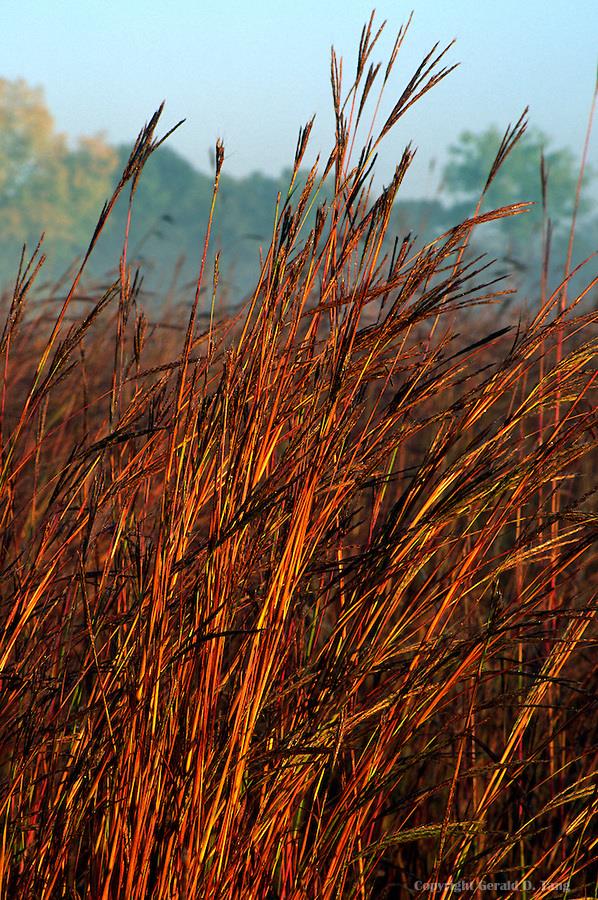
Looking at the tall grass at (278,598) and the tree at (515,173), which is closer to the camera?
the tall grass at (278,598)

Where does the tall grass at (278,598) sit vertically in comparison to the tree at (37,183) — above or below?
below

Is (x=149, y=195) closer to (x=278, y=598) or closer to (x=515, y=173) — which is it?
(x=515, y=173)

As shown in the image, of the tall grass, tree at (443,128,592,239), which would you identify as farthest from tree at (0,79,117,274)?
the tall grass

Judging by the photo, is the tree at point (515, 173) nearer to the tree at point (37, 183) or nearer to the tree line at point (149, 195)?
the tree line at point (149, 195)

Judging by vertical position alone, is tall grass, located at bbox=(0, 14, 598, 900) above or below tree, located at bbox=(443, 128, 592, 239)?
below

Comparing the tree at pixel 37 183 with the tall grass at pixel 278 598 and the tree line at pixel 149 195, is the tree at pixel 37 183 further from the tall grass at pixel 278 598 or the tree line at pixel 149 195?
the tall grass at pixel 278 598

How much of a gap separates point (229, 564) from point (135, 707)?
0.20 m

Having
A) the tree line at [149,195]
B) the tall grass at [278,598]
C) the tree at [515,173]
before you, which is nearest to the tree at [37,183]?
the tree line at [149,195]

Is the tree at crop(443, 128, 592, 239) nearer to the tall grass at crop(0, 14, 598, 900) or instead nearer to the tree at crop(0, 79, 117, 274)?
the tree at crop(0, 79, 117, 274)

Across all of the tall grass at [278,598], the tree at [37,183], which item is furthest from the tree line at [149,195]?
the tall grass at [278,598]

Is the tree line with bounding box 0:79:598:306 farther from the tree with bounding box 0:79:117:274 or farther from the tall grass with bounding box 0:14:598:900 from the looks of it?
the tall grass with bounding box 0:14:598:900

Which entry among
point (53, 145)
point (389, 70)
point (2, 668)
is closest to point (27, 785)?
point (2, 668)

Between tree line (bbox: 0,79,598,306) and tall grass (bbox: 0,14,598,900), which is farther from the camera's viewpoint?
tree line (bbox: 0,79,598,306)

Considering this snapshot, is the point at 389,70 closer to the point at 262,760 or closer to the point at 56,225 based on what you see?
the point at 262,760
